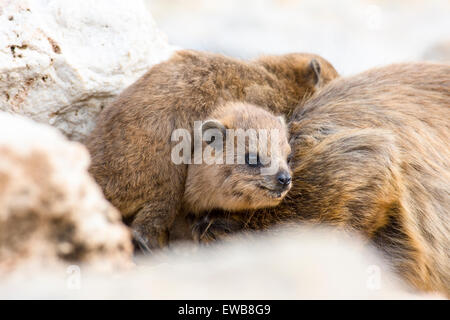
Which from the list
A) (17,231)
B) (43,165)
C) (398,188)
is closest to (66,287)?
(17,231)

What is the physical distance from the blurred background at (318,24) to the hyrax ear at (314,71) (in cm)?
500

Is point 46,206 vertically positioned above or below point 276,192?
above

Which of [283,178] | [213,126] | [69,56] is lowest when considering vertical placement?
[283,178]

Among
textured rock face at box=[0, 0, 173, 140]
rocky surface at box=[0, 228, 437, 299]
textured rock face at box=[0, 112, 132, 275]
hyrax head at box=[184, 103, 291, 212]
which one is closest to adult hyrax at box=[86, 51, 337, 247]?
hyrax head at box=[184, 103, 291, 212]

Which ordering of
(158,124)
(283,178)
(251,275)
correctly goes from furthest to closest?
1. (158,124)
2. (283,178)
3. (251,275)

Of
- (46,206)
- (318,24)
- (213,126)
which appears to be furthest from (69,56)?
(318,24)

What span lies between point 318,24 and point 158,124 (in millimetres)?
8629

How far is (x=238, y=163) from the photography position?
405 cm

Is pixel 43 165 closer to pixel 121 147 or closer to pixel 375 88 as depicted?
pixel 121 147

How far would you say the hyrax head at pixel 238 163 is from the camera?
392 centimetres

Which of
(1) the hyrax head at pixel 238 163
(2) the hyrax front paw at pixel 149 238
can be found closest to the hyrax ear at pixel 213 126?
(1) the hyrax head at pixel 238 163

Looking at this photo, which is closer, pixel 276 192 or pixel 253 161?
pixel 276 192

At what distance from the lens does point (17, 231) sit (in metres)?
2.38

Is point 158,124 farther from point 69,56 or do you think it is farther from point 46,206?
point 46,206
